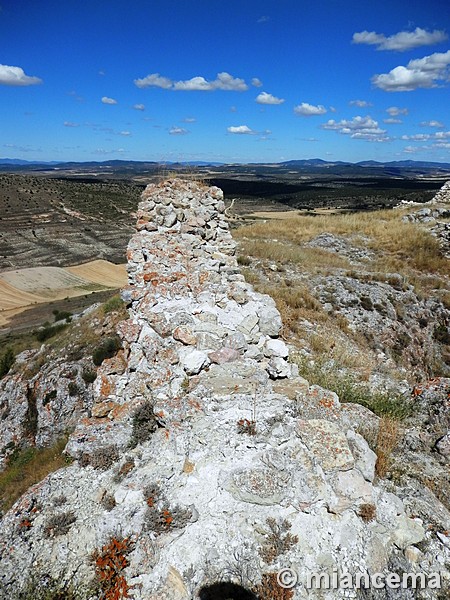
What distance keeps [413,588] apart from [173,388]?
342 cm

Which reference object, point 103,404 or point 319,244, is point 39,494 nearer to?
point 103,404

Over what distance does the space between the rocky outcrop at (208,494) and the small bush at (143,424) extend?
1 centimetres

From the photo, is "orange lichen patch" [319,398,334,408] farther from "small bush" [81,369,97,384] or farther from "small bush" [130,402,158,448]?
"small bush" [81,369,97,384]

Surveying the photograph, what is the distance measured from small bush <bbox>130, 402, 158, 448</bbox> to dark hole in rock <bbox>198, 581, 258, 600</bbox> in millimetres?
1739

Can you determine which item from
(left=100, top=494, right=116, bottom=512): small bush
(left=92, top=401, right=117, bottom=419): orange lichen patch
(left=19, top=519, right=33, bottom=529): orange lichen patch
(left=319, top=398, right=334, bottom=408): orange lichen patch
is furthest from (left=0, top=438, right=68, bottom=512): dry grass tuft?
(left=319, top=398, right=334, bottom=408): orange lichen patch

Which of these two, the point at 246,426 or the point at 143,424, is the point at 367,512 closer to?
the point at 246,426

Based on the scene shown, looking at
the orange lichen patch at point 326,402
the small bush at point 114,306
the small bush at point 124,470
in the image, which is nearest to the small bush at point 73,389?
the small bush at point 114,306

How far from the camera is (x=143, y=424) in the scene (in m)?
4.62

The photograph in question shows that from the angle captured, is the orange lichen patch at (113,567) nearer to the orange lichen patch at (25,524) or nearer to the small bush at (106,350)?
the orange lichen patch at (25,524)

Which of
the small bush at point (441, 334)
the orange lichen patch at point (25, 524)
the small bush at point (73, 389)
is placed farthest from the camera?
the small bush at point (441, 334)

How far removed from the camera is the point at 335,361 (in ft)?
27.5

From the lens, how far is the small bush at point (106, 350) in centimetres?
1205

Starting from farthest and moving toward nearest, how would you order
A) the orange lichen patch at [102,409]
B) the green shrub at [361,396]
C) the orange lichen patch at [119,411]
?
1. the green shrub at [361,396]
2. the orange lichen patch at [102,409]
3. the orange lichen patch at [119,411]

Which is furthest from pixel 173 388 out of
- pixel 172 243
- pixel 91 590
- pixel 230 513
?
pixel 172 243
